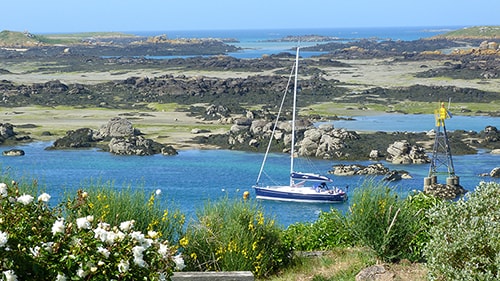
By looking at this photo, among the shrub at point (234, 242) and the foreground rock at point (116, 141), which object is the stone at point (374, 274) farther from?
the foreground rock at point (116, 141)

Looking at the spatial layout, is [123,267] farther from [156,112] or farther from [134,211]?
[156,112]

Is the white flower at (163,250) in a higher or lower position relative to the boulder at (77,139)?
higher

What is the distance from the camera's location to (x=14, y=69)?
10362 centimetres

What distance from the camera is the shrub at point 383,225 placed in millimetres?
10641

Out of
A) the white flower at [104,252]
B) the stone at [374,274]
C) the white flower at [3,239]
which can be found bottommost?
the stone at [374,274]

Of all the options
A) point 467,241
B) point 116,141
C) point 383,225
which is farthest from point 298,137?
point 467,241

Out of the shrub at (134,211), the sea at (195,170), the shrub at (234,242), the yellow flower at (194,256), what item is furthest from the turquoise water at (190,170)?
the yellow flower at (194,256)

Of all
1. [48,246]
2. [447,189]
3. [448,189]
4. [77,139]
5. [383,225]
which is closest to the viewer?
[48,246]

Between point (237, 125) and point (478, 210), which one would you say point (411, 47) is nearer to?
point (237, 125)

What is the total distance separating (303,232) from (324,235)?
0.51 metres

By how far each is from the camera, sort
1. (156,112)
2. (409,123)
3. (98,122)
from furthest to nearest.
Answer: (156,112) → (98,122) → (409,123)

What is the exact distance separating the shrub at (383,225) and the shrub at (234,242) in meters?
1.14

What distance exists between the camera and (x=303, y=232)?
13.3 m

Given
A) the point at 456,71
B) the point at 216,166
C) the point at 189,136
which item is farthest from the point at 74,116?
the point at 456,71
